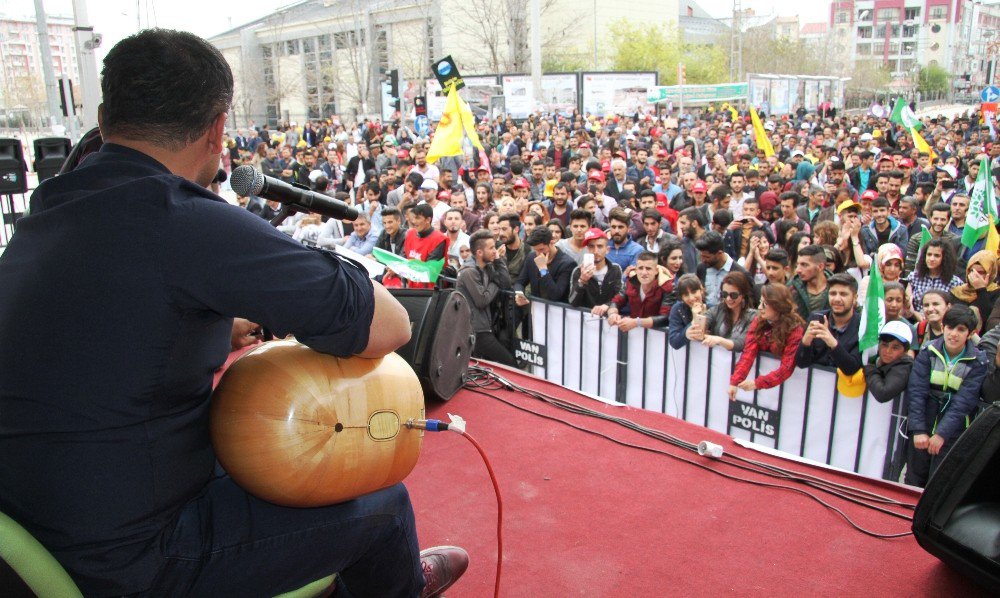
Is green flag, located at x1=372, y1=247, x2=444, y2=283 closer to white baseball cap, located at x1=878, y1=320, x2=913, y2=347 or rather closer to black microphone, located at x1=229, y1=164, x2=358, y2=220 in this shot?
white baseball cap, located at x1=878, y1=320, x2=913, y2=347

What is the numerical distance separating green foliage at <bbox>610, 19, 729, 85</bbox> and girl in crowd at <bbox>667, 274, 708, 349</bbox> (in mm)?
45976

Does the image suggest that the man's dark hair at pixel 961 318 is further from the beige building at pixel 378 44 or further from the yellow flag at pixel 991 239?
the beige building at pixel 378 44

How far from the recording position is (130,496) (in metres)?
1.48

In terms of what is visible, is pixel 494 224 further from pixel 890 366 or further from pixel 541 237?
pixel 890 366

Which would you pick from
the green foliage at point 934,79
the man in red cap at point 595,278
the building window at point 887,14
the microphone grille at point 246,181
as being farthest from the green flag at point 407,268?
the building window at point 887,14

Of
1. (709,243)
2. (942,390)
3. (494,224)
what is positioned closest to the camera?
(942,390)

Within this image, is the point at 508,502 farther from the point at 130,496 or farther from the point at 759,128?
the point at 759,128

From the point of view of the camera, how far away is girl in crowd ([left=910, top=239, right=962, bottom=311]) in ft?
20.0

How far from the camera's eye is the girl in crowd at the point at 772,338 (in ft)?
15.6

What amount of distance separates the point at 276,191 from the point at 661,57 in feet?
171

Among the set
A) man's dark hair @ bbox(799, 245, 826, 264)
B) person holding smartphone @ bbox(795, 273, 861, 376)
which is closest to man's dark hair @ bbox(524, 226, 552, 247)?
man's dark hair @ bbox(799, 245, 826, 264)

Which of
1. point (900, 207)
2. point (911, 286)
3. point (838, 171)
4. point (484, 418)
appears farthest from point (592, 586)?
point (838, 171)

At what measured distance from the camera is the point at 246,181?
196 cm

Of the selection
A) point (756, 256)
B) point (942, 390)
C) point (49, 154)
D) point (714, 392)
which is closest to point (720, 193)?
point (756, 256)
